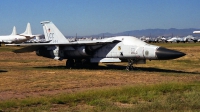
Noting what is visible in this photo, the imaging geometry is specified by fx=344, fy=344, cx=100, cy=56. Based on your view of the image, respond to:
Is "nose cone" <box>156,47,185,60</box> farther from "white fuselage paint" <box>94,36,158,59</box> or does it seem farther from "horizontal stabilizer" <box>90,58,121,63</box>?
"horizontal stabilizer" <box>90,58,121,63</box>

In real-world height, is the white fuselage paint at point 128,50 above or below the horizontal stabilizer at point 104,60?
above

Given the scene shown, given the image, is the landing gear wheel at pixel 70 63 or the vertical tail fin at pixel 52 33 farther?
the vertical tail fin at pixel 52 33

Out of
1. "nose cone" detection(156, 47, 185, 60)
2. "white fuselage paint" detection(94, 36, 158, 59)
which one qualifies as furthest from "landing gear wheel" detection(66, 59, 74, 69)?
"nose cone" detection(156, 47, 185, 60)

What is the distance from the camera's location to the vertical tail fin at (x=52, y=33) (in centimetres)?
2464

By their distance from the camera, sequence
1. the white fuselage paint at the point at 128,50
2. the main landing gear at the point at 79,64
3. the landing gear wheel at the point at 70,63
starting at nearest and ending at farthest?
1. the white fuselage paint at the point at 128,50
2. the main landing gear at the point at 79,64
3. the landing gear wheel at the point at 70,63

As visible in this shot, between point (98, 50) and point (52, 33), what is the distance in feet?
14.5

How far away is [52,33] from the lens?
24828mm

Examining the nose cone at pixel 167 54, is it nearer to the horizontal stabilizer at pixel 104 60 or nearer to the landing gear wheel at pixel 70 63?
the horizontal stabilizer at pixel 104 60

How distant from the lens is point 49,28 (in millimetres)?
24922

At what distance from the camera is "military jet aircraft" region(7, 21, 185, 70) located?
19.9 meters

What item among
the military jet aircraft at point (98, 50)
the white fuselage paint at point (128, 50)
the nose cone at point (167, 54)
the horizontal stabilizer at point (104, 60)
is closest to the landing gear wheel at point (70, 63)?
the military jet aircraft at point (98, 50)

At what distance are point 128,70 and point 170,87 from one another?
27.3 feet

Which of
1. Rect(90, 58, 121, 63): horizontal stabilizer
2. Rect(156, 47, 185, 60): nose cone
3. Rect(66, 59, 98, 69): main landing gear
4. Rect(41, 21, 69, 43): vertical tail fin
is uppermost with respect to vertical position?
Rect(41, 21, 69, 43): vertical tail fin

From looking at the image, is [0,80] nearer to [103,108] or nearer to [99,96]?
[99,96]
